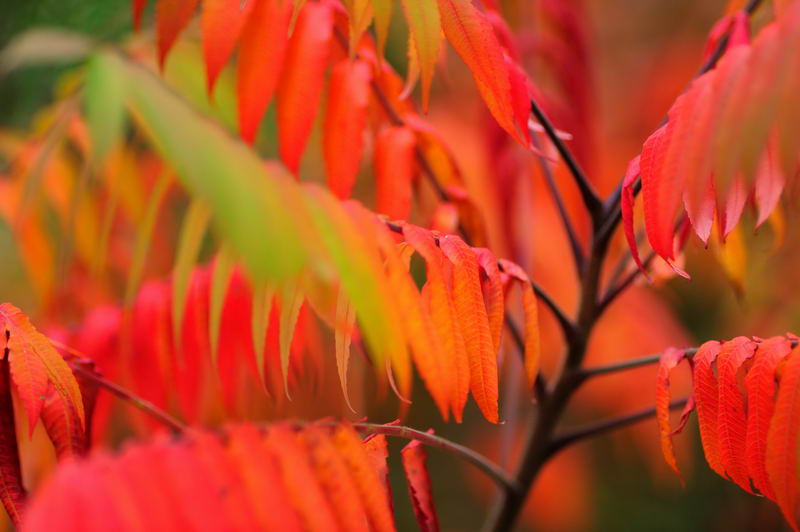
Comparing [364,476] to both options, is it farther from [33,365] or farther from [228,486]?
[33,365]

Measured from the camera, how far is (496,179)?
0.98m

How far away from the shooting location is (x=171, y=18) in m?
0.56

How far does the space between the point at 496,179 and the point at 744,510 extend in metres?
0.89

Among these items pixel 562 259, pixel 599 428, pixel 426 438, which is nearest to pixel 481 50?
pixel 426 438

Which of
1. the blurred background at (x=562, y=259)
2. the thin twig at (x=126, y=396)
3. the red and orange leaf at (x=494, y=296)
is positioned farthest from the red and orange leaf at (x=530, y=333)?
A: the thin twig at (x=126, y=396)

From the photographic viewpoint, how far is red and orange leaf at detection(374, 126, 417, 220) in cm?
67

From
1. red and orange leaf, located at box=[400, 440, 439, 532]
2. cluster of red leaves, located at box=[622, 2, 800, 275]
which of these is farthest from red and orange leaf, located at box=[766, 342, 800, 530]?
red and orange leaf, located at box=[400, 440, 439, 532]

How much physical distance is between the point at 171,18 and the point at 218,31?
1.4 inches

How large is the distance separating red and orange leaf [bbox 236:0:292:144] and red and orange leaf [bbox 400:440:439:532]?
0.80 feet

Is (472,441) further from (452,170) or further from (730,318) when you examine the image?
(452,170)

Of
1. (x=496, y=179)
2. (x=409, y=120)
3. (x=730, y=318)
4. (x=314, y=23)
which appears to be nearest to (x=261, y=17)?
(x=314, y=23)

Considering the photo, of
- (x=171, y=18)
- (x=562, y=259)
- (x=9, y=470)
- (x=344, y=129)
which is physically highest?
(x=171, y=18)

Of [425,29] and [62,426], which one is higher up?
[425,29]

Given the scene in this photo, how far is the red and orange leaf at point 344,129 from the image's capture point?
0.60m
